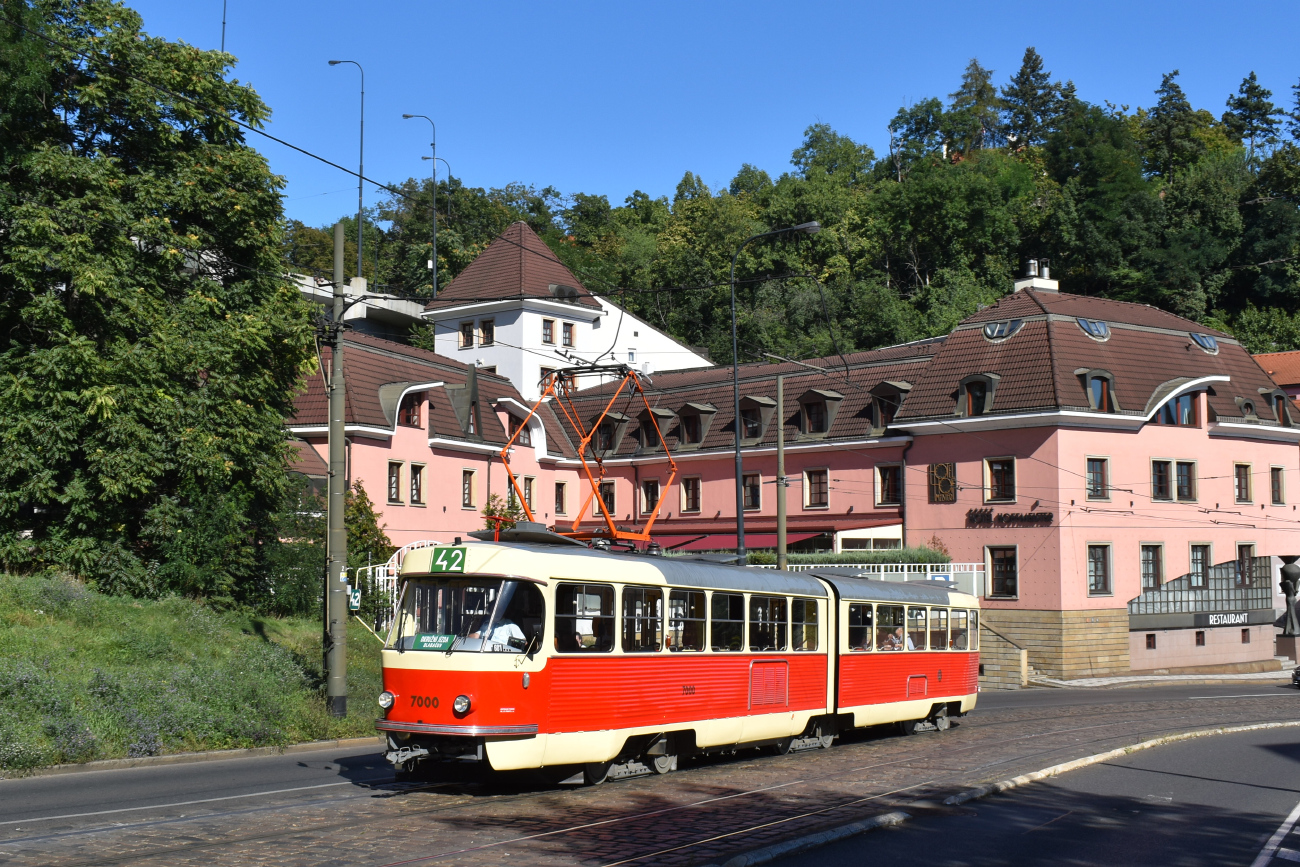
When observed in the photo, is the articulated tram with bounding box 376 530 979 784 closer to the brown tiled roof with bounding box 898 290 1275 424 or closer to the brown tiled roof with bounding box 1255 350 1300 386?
the brown tiled roof with bounding box 898 290 1275 424

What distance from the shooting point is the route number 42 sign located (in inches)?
555

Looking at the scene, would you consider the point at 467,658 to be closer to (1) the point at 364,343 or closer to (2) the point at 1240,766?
(2) the point at 1240,766

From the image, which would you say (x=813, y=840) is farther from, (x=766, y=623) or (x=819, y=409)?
(x=819, y=409)

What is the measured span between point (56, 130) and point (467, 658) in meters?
19.5

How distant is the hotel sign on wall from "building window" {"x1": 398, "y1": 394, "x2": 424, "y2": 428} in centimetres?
1809

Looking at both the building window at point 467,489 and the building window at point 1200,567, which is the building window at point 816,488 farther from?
the building window at point 1200,567

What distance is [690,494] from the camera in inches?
2003

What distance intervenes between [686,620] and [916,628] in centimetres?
769

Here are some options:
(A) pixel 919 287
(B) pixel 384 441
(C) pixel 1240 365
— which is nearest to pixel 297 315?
(B) pixel 384 441

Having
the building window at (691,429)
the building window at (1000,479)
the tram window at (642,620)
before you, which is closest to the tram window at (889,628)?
the tram window at (642,620)

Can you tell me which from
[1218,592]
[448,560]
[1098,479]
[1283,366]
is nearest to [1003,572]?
[1098,479]

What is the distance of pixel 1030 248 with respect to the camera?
74.8 meters

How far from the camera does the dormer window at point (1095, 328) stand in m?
42.4

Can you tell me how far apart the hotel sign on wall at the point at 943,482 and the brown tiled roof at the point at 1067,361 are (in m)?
1.92
